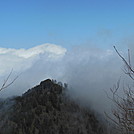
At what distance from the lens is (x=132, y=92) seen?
9.03 metres

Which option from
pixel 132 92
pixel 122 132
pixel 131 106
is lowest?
pixel 122 132

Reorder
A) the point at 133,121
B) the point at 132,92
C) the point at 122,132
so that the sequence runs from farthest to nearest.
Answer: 1. the point at 132,92
2. the point at 122,132
3. the point at 133,121

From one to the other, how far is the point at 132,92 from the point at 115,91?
3.22 ft

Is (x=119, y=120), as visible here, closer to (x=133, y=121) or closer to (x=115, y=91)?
(x=133, y=121)

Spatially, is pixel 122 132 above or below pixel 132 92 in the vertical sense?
below

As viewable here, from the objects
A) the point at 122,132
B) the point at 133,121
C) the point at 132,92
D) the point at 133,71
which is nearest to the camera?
the point at 133,71

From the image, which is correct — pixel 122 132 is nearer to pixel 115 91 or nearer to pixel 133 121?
pixel 133 121

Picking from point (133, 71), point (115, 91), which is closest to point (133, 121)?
point (115, 91)

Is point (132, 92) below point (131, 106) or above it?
above

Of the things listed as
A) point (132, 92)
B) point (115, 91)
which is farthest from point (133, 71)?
point (132, 92)

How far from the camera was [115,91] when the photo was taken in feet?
27.7

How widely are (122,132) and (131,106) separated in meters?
0.99

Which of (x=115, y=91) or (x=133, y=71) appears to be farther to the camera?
(x=115, y=91)

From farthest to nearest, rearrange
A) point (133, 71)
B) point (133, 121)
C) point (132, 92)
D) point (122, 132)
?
1. point (132, 92)
2. point (122, 132)
3. point (133, 121)
4. point (133, 71)
